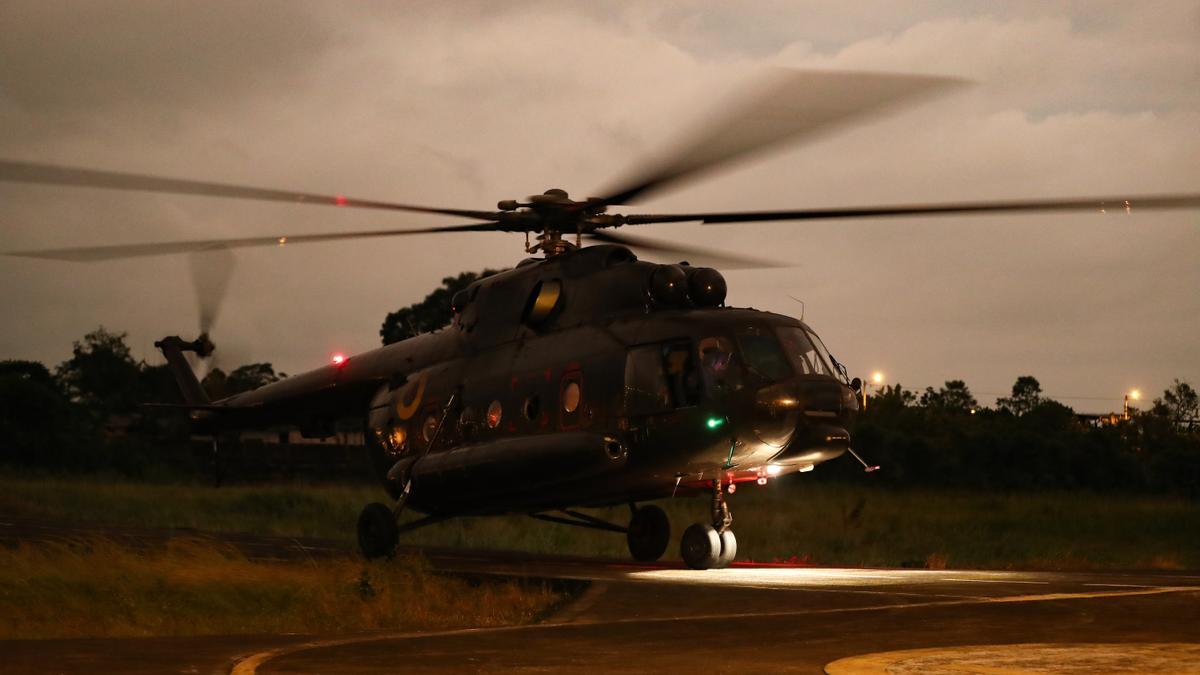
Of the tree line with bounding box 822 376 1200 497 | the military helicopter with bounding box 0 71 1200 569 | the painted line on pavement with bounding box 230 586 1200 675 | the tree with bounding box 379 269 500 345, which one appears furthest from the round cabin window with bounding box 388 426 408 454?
the tree with bounding box 379 269 500 345

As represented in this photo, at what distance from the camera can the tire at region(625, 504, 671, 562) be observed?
21000mm

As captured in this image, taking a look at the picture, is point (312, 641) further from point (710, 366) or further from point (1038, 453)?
point (1038, 453)

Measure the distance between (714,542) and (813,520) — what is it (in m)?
19.2

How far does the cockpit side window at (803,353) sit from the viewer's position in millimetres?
17656

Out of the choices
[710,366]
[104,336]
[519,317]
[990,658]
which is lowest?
[990,658]

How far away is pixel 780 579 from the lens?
1561cm

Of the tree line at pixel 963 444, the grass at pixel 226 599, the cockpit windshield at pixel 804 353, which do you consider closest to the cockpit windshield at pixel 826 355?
the cockpit windshield at pixel 804 353

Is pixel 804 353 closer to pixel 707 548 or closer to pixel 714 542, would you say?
pixel 714 542

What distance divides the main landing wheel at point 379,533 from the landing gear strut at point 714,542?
18.4 feet

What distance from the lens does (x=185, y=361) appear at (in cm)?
2878

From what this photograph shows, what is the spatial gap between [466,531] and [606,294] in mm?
17129

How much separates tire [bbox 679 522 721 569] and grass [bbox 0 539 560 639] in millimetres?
3259

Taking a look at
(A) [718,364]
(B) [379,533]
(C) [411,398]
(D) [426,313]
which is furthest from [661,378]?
(D) [426,313]

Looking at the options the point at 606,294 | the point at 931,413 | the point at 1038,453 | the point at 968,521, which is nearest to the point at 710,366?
the point at 606,294
